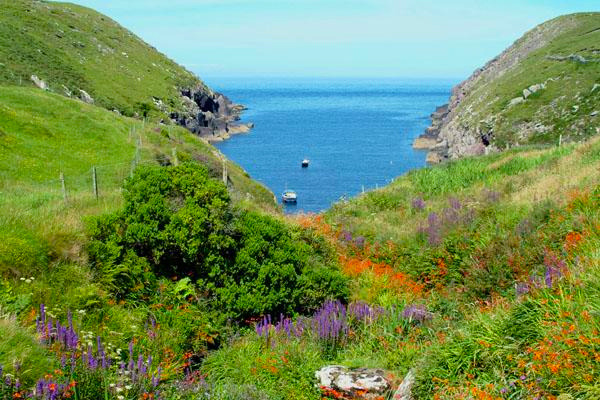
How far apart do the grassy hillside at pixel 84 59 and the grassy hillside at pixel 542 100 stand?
62376 mm

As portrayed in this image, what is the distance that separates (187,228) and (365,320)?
13.5ft

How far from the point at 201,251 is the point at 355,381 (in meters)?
4.91

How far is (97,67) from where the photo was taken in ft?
348

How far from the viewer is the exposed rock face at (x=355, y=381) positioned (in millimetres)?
7766

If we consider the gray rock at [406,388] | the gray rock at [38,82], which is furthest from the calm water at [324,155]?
the gray rock at [406,388]

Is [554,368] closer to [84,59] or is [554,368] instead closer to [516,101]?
[84,59]

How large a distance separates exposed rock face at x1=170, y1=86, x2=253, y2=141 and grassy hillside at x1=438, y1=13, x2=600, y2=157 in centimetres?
5743

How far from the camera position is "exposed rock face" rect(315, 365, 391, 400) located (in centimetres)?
777

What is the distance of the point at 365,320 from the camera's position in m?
10.2

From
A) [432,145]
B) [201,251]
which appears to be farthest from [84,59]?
[201,251]

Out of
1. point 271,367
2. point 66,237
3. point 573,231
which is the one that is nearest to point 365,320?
point 271,367

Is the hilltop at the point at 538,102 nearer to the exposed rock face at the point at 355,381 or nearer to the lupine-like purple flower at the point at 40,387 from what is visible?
the exposed rock face at the point at 355,381

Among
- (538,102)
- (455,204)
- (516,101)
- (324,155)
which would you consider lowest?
(324,155)

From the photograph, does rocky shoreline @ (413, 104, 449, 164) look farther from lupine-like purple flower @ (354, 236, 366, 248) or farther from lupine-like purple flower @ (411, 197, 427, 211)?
lupine-like purple flower @ (354, 236, 366, 248)
